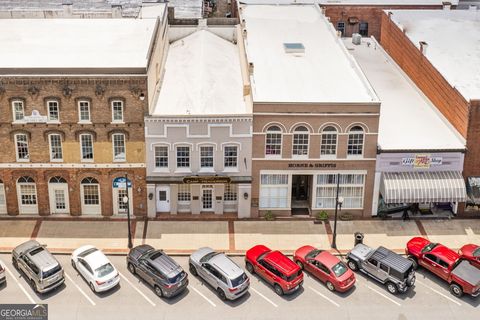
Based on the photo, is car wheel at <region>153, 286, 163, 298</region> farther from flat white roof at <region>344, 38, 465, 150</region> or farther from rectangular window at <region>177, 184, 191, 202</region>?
flat white roof at <region>344, 38, 465, 150</region>

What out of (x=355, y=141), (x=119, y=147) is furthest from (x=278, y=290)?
(x=119, y=147)

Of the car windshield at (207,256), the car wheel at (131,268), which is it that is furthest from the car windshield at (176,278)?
the car wheel at (131,268)

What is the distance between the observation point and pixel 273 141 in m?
49.9

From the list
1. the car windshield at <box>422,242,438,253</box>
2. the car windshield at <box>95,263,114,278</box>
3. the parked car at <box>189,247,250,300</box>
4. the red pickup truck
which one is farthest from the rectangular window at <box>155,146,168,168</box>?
the car windshield at <box>422,242,438,253</box>

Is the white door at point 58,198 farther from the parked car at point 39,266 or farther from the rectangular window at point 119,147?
the parked car at point 39,266

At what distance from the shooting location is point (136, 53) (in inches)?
2016

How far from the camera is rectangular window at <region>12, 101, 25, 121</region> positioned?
48.4 metres

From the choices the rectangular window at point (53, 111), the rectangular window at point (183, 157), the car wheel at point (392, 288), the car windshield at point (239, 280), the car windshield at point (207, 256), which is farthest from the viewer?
the rectangular window at point (183, 157)

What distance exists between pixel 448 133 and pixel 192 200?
20560 millimetres

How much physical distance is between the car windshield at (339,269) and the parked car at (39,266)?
17467 mm

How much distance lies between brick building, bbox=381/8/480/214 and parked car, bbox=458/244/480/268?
5.57m

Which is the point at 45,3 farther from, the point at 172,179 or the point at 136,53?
the point at 172,179

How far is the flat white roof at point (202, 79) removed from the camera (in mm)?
51188

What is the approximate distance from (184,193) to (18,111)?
13522mm
